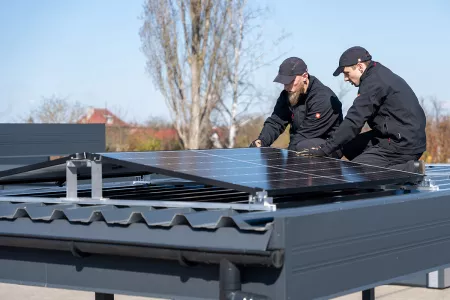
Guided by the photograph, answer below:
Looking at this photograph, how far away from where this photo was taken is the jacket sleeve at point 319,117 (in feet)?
22.9

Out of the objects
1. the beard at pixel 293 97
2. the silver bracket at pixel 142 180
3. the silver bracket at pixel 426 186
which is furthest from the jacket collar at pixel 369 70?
the silver bracket at pixel 142 180

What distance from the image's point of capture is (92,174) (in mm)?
4348

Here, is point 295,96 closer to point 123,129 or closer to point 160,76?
point 123,129

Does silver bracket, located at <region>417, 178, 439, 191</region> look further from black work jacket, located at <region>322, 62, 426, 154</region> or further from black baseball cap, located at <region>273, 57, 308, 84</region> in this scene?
black baseball cap, located at <region>273, 57, 308, 84</region>

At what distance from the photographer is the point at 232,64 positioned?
31344 millimetres

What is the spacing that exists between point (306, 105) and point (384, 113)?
1.19 metres

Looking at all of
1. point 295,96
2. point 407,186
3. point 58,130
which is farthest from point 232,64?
point 407,186

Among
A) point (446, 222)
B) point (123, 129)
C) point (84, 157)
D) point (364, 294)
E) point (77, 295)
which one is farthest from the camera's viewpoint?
point (123, 129)

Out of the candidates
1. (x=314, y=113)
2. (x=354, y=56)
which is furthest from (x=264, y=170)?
(x=314, y=113)

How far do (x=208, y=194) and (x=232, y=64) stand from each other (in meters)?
26.6

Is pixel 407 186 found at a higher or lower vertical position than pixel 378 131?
lower

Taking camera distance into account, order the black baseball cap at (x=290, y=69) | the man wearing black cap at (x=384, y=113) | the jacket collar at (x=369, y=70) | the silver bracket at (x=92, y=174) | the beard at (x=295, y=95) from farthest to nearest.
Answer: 1. the beard at (x=295, y=95)
2. the black baseball cap at (x=290, y=69)
3. the jacket collar at (x=369, y=70)
4. the man wearing black cap at (x=384, y=113)
5. the silver bracket at (x=92, y=174)

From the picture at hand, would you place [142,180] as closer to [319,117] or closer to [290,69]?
A: [290,69]

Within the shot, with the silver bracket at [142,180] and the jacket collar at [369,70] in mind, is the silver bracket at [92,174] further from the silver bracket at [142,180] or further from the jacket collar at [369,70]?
the jacket collar at [369,70]
